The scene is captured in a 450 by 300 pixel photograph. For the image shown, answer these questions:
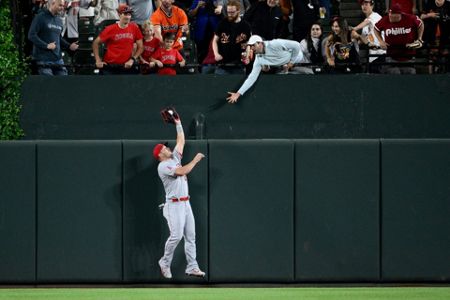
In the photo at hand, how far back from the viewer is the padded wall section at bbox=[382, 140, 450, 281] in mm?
15188

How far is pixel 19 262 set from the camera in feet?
49.7

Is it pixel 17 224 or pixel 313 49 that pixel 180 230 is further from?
pixel 313 49

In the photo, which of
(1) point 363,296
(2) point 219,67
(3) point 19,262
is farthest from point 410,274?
(3) point 19,262

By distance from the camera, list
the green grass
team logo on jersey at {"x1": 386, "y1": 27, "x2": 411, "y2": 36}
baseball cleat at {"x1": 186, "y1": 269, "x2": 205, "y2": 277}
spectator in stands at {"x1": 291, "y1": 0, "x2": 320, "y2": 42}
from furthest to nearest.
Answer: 1. spectator in stands at {"x1": 291, "y1": 0, "x2": 320, "y2": 42}
2. team logo on jersey at {"x1": 386, "y1": 27, "x2": 411, "y2": 36}
3. baseball cleat at {"x1": 186, "y1": 269, "x2": 205, "y2": 277}
4. the green grass

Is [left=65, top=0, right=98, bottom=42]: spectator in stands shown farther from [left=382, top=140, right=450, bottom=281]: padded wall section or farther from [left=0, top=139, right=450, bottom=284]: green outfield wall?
[left=382, top=140, right=450, bottom=281]: padded wall section

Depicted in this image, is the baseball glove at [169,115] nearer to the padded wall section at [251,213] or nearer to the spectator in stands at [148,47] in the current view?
the padded wall section at [251,213]

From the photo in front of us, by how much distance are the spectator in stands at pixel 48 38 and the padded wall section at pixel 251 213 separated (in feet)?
9.12

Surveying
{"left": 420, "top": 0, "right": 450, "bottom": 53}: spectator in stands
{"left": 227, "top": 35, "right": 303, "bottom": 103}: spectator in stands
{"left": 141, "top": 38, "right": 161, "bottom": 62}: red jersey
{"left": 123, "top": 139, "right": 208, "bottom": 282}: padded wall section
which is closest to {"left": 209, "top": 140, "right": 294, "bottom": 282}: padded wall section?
{"left": 123, "top": 139, "right": 208, "bottom": 282}: padded wall section

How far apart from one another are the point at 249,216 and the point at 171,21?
3.21 m

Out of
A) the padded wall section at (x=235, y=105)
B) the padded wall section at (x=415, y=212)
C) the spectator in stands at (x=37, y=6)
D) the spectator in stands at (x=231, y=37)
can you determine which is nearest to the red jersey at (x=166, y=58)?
the padded wall section at (x=235, y=105)

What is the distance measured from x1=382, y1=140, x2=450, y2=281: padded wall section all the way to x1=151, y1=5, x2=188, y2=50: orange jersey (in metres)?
3.48

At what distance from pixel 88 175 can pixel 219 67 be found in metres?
2.57

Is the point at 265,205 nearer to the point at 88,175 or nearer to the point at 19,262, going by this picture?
the point at 88,175

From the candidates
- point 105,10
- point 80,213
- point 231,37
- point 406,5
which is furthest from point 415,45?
point 80,213
